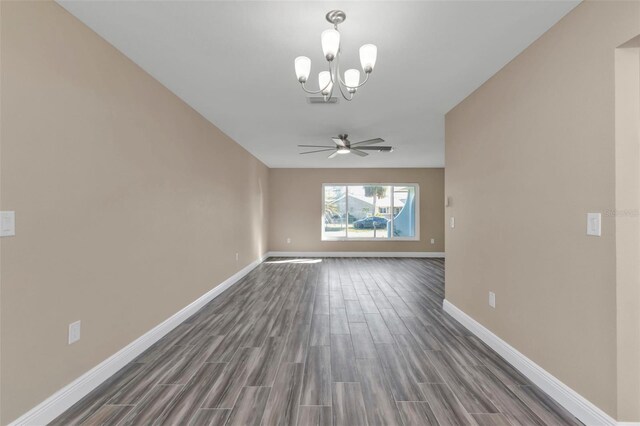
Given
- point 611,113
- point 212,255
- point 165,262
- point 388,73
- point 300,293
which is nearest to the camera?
point 611,113

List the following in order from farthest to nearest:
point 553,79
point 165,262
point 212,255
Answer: point 212,255
point 165,262
point 553,79

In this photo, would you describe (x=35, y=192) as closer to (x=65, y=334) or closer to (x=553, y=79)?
(x=65, y=334)

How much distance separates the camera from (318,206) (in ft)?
25.3

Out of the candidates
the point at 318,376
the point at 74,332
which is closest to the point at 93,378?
the point at 74,332

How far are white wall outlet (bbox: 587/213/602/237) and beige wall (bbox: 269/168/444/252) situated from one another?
6.14 meters

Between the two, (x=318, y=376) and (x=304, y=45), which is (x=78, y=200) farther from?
(x=318, y=376)

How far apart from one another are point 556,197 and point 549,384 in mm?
1249

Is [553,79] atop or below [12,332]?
atop

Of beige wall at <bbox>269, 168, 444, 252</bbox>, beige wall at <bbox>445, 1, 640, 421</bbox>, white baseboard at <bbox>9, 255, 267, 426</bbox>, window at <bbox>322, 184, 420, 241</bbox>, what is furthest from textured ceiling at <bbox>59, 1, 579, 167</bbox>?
window at <bbox>322, 184, 420, 241</bbox>

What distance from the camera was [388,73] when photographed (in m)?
2.45

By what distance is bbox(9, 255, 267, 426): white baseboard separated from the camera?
151 cm

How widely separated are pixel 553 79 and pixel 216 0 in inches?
87.0

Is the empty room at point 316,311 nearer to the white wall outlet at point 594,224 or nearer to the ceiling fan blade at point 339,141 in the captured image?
the white wall outlet at point 594,224

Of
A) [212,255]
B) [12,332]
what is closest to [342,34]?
[12,332]
